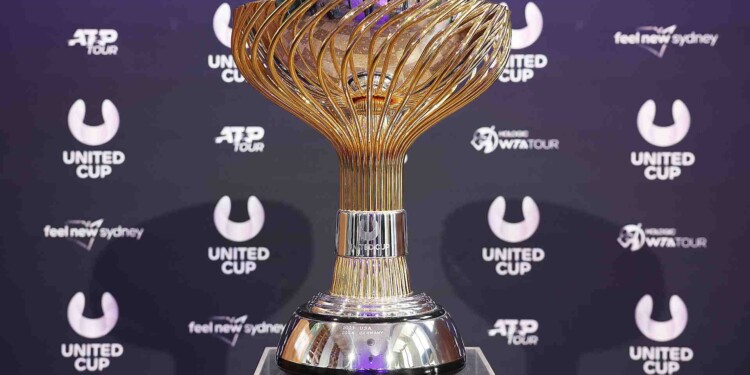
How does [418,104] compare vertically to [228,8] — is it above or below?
below

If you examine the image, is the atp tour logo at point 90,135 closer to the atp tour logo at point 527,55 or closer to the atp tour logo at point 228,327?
the atp tour logo at point 228,327

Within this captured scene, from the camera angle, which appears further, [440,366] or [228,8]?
[228,8]

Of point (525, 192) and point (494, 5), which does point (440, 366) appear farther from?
point (525, 192)

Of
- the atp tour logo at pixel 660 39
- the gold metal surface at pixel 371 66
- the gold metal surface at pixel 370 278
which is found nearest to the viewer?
the gold metal surface at pixel 371 66

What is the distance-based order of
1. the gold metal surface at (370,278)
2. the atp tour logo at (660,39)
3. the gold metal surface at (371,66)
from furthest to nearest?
1. the atp tour logo at (660,39)
2. the gold metal surface at (370,278)
3. the gold metal surface at (371,66)

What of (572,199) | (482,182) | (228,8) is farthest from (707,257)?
(228,8)

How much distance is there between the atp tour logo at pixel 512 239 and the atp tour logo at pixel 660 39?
1.49 feet

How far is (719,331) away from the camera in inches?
84.7

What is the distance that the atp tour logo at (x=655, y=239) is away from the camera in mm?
2135

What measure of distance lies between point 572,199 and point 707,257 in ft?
1.16

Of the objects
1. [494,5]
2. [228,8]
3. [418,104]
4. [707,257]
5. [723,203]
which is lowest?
[707,257]

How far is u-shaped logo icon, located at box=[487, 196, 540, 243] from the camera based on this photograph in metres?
2.15

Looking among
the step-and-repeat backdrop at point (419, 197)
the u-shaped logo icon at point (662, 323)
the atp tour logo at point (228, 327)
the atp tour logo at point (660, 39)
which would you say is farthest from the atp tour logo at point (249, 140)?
the u-shaped logo icon at point (662, 323)

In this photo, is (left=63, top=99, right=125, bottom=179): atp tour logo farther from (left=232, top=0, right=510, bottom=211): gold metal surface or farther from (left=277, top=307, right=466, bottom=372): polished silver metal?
(left=277, top=307, right=466, bottom=372): polished silver metal
